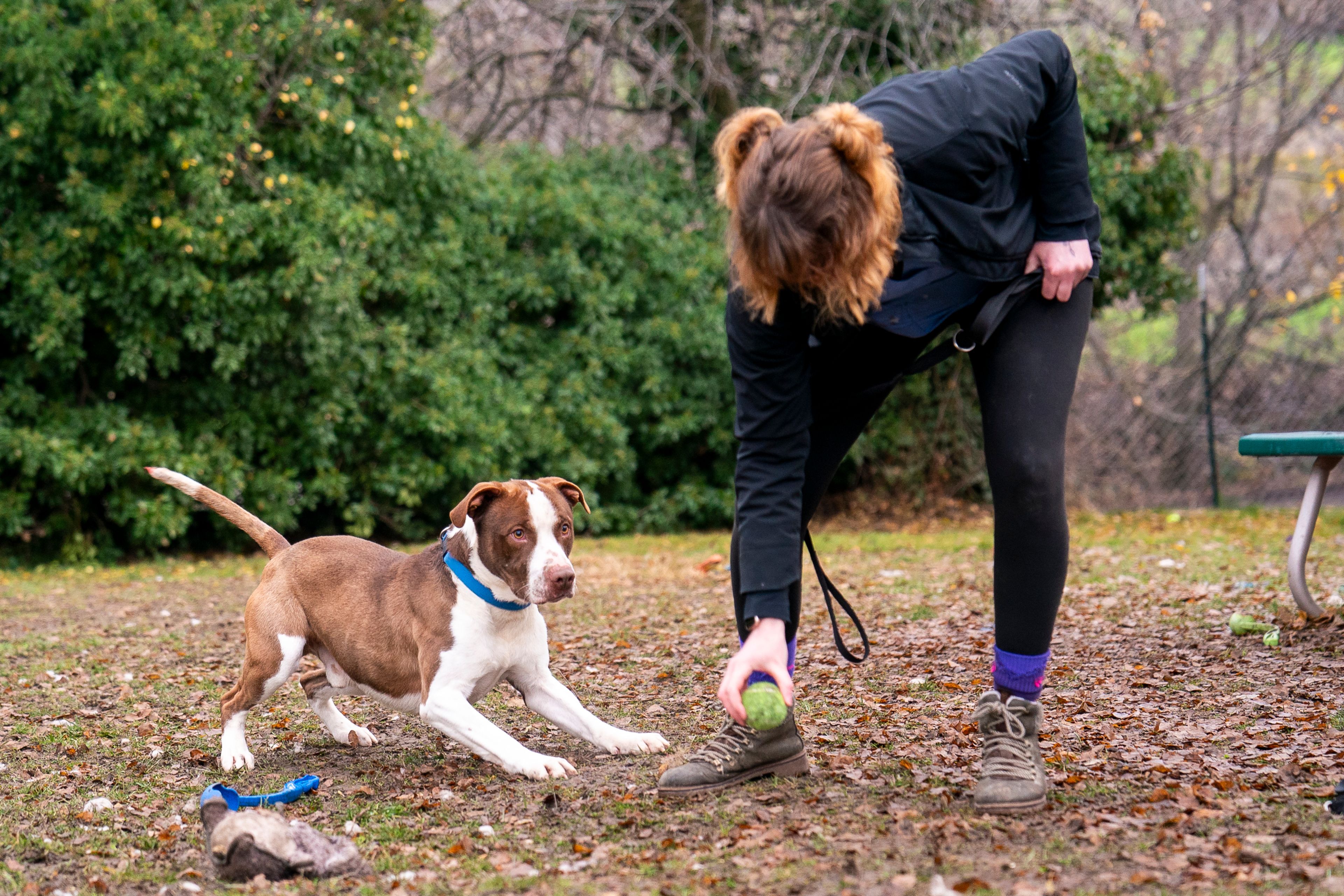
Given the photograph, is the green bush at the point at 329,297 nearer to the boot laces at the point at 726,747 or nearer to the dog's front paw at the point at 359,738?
the dog's front paw at the point at 359,738

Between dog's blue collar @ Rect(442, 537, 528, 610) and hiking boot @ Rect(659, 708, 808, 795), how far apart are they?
0.86 metres

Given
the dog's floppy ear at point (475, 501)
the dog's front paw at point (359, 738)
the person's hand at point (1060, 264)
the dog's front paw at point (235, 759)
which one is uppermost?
the person's hand at point (1060, 264)

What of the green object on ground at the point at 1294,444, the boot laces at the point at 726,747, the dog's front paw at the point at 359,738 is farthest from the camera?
the green object on ground at the point at 1294,444

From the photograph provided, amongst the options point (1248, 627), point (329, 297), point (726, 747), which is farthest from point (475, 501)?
point (329, 297)

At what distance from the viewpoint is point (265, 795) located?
374cm

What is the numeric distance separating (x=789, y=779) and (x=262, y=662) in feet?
6.42

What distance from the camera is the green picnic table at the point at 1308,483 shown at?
202 inches

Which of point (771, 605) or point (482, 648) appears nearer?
point (771, 605)

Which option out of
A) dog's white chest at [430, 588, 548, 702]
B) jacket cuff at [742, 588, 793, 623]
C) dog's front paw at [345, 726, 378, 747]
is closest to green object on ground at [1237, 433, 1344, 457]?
jacket cuff at [742, 588, 793, 623]

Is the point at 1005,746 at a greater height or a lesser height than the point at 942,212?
lesser

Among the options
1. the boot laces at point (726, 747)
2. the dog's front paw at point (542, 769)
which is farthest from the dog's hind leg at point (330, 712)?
the boot laces at point (726, 747)

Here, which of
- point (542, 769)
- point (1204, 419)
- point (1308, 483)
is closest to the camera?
point (542, 769)

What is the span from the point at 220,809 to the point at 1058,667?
11.3ft

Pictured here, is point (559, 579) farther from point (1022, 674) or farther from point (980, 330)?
point (980, 330)
